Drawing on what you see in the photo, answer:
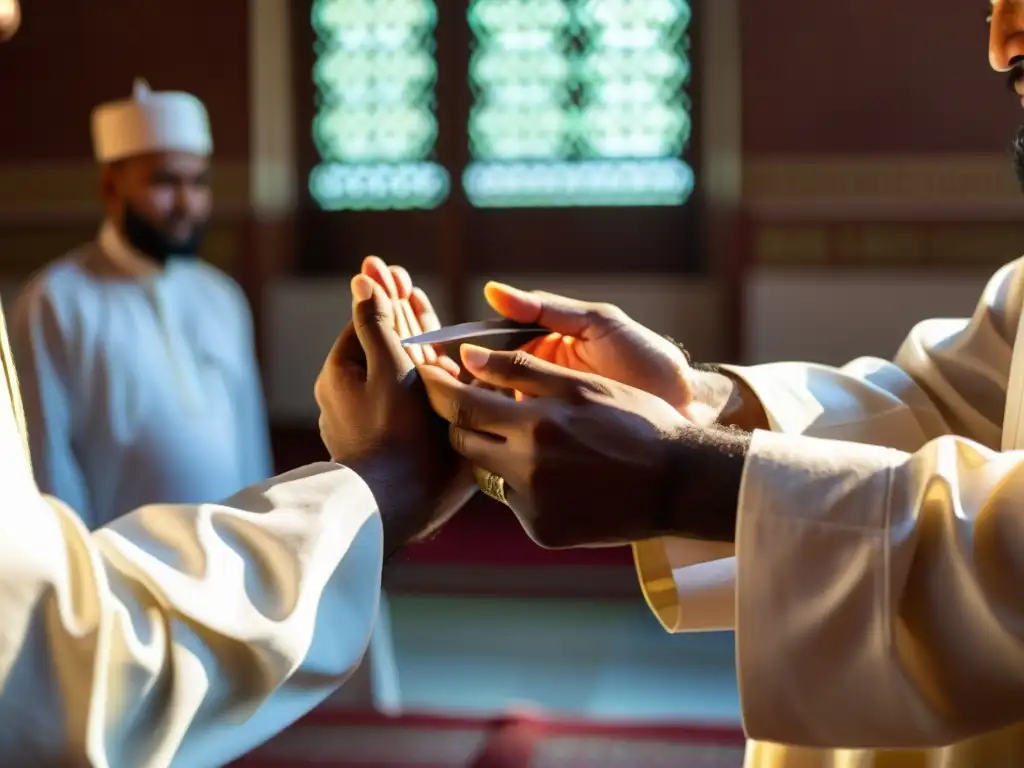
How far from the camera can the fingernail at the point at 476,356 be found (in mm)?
1135

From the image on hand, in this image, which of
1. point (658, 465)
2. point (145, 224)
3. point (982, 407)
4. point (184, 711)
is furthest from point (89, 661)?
point (145, 224)

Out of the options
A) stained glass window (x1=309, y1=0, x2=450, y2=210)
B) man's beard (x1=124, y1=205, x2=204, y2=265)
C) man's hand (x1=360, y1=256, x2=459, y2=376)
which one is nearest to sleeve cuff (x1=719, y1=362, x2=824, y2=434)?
man's hand (x1=360, y1=256, x2=459, y2=376)

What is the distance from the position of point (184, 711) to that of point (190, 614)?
2.7 inches

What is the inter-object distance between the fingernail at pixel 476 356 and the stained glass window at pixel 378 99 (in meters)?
6.05

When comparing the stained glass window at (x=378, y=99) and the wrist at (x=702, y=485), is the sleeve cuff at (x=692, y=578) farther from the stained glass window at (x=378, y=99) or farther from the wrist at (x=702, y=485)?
the stained glass window at (x=378, y=99)

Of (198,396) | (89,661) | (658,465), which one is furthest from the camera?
(198,396)

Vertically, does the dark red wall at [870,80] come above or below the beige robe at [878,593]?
above

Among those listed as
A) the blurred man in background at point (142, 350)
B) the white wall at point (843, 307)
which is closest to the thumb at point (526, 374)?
the blurred man in background at point (142, 350)

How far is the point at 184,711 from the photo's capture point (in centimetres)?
83

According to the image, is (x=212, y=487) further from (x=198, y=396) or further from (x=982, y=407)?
(x=982, y=407)

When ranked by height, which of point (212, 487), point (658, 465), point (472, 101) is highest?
point (472, 101)

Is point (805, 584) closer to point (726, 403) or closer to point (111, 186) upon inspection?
point (726, 403)

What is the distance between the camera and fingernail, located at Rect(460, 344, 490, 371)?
1135mm

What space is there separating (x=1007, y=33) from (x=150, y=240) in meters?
3.33
